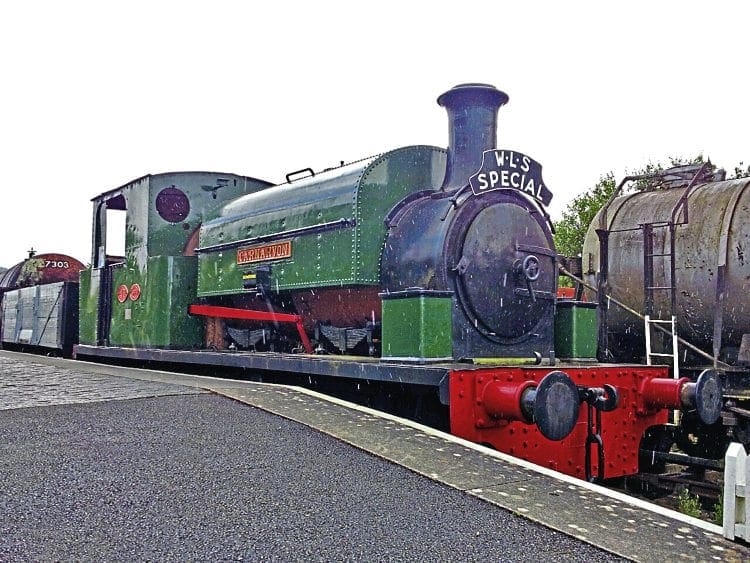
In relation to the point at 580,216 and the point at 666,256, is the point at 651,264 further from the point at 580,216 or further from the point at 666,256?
the point at 580,216

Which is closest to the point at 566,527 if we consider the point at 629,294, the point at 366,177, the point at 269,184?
the point at 366,177

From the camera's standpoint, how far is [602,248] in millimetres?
9086

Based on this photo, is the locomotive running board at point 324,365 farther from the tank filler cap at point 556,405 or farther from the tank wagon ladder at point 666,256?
the tank wagon ladder at point 666,256

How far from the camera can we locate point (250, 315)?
779 cm

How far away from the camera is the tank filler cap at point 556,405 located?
192 inches

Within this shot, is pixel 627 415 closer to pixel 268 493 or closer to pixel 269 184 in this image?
pixel 268 493

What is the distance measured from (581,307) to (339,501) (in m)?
4.13

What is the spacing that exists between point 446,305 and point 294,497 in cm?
249

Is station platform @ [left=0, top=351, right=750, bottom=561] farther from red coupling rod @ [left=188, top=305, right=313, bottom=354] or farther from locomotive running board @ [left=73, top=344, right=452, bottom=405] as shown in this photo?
red coupling rod @ [left=188, top=305, right=313, bottom=354]

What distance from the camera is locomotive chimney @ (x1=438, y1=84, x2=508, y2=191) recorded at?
6.41 m

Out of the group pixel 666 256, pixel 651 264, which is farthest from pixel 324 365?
pixel 666 256

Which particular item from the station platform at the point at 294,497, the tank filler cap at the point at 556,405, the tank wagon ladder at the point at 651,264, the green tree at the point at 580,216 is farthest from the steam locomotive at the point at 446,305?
the green tree at the point at 580,216

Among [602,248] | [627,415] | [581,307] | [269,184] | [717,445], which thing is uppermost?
[269,184]

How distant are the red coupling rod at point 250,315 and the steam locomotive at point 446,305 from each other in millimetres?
24
